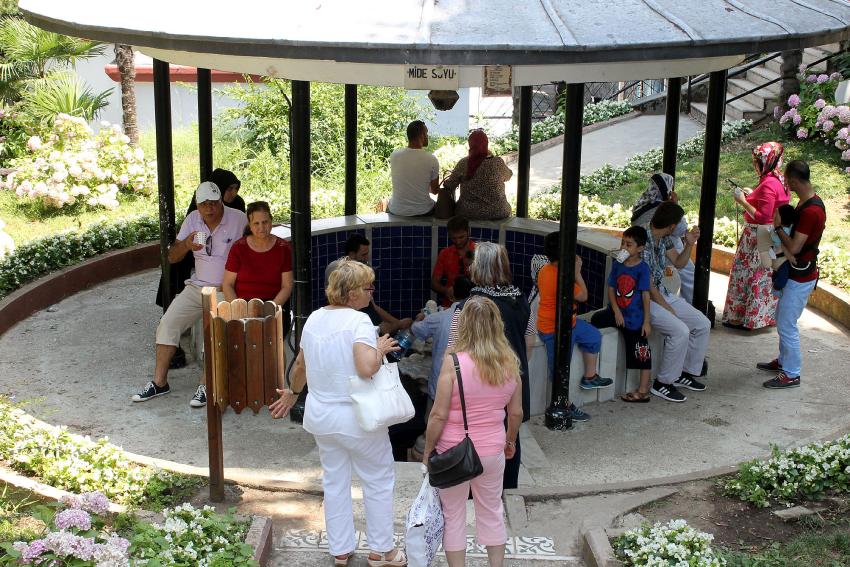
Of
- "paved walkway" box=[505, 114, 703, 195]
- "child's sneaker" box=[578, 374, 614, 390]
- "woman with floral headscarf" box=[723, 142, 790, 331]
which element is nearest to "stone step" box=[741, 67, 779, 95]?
"paved walkway" box=[505, 114, 703, 195]

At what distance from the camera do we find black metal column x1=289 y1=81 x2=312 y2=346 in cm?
764

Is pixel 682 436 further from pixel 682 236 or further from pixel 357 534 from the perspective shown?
pixel 357 534

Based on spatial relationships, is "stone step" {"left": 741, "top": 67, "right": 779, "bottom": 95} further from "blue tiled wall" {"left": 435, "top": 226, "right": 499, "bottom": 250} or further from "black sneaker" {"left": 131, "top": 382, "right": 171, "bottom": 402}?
"black sneaker" {"left": 131, "top": 382, "right": 171, "bottom": 402}

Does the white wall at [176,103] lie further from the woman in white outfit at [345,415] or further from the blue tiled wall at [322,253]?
the woman in white outfit at [345,415]

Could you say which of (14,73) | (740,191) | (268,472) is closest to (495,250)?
(268,472)

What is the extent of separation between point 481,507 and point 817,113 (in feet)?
43.2

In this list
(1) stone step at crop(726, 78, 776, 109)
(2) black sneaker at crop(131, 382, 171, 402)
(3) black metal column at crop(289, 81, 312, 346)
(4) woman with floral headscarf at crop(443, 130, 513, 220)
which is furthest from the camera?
(1) stone step at crop(726, 78, 776, 109)

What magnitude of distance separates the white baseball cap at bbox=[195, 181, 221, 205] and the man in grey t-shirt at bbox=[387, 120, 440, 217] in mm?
2580

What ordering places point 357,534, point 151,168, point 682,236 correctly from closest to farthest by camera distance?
point 357,534 → point 682,236 → point 151,168

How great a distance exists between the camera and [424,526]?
5.48 meters

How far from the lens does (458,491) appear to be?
18.2ft

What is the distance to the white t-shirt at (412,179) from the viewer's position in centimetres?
1065

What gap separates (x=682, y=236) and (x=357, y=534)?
4.54 meters


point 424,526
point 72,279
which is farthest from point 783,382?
point 72,279
